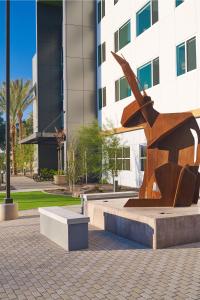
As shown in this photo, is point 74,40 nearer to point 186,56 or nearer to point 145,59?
point 145,59

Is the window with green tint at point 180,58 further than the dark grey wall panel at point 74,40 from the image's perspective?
No

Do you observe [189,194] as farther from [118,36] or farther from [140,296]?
[118,36]

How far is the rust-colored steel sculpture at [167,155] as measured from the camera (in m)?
9.77

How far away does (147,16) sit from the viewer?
22375mm

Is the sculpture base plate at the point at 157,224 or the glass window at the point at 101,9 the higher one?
the glass window at the point at 101,9

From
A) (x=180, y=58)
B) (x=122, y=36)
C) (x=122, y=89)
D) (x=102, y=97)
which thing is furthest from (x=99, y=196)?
(x=102, y=97)

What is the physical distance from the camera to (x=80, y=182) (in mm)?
29109

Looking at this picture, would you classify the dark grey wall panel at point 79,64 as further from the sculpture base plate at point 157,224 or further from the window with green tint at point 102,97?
the sculpture base plate at point 157,224

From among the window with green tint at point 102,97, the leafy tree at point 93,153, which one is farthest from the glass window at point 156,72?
the window with green tint at point 102,97

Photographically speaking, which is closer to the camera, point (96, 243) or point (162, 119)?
point (96, 243)

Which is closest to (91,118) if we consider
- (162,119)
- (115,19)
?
(115,19)

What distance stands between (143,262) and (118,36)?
22.3 m

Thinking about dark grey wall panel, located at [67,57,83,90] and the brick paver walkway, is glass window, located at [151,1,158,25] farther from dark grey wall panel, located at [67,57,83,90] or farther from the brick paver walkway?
the brick paver walkway

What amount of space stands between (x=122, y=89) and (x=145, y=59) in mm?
4077
